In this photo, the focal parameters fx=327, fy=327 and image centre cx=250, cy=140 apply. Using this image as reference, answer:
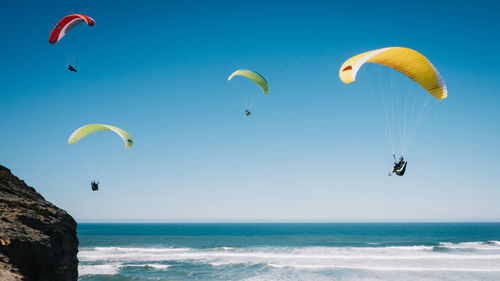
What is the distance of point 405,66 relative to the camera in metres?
8.13

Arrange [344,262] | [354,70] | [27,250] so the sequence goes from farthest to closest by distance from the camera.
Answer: [344,262] → [354,70] → [27,250]

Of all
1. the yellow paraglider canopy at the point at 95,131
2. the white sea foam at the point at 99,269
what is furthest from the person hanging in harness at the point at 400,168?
the white sea foam at the point at 99,269

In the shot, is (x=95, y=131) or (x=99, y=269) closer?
(x=95, y=131)

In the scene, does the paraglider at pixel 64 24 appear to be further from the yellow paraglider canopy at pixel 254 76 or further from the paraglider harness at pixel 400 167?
the paraglider harness at pixel 400 167

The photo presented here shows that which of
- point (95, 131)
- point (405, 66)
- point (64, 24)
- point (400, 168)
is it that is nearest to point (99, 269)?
point (95, 131)

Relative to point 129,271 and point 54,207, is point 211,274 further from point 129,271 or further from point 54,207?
point 54,207

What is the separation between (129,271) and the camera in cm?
1886

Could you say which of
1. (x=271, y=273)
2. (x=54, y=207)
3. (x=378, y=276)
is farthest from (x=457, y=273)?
(x=54, y=207)

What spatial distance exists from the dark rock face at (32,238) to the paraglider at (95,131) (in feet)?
12.0

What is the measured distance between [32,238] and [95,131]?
6.50 metres

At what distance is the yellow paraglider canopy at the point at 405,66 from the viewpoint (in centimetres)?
767

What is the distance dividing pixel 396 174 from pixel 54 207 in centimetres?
826

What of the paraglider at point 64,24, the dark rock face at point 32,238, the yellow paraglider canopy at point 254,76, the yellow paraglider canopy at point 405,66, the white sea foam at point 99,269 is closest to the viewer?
the dark rock face at point 32,238

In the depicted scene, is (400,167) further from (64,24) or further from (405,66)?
(64,24)
